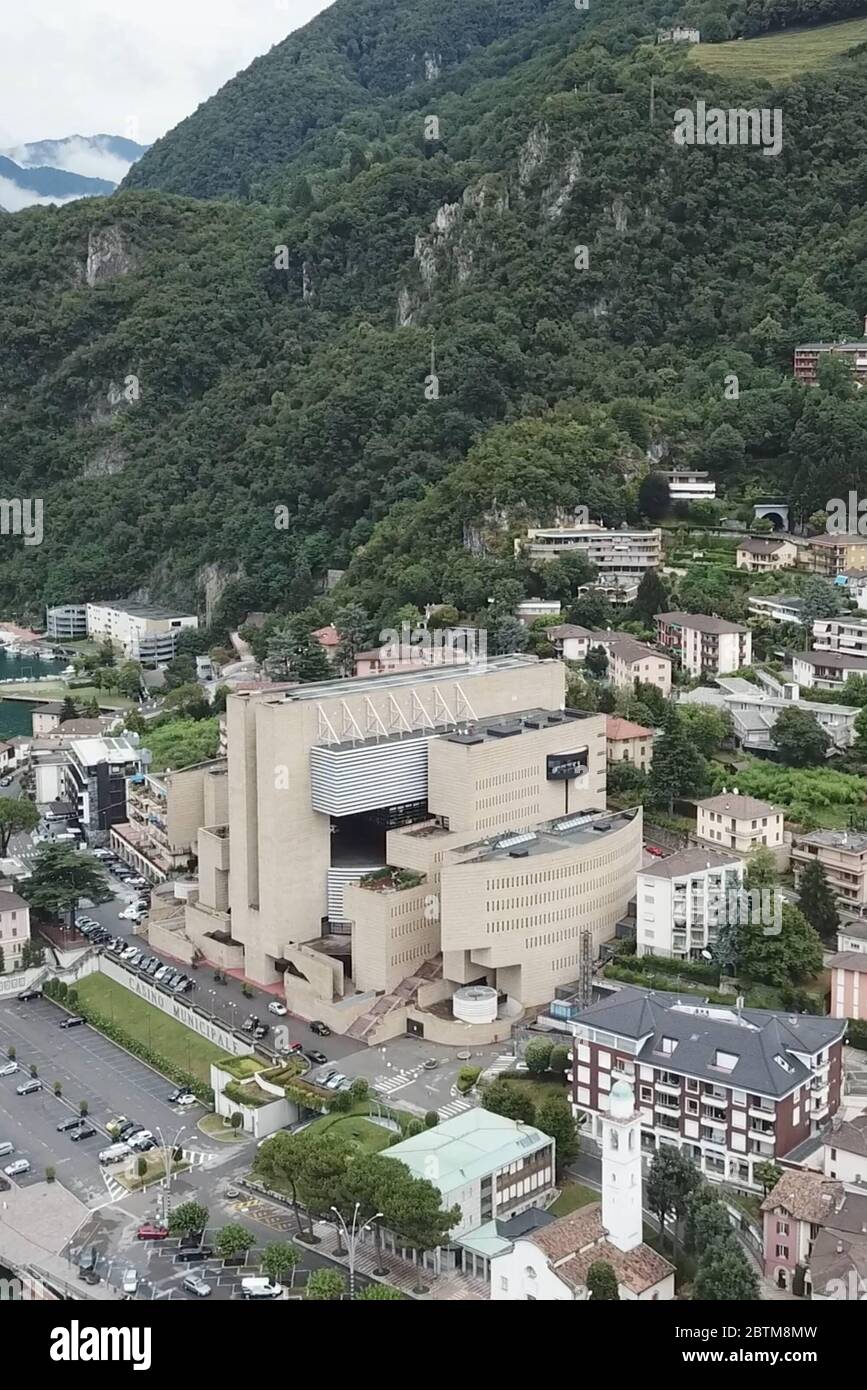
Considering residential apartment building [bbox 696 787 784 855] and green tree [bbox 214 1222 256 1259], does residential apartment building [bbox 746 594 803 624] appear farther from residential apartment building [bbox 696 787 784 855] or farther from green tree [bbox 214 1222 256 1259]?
green tree [bbox 214 1222 256 1259]

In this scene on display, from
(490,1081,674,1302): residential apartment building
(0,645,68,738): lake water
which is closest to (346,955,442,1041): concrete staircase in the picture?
(490,1081,674,1302): residential apartment building

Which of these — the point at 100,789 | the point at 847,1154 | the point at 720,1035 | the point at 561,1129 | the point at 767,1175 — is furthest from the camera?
the point at 100,789

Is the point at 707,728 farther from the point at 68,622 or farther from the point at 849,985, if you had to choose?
the point at 68,622

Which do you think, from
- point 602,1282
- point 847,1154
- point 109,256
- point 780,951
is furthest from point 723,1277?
point 109,256

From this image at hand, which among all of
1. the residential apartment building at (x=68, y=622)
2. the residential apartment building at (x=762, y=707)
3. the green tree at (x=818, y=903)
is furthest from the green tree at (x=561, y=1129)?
the residential apartment building at (x=68, y=622)

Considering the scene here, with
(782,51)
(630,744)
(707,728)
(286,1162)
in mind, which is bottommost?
(286,1162)

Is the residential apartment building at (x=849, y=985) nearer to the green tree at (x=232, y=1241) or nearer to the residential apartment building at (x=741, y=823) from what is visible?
the residential apartment building at (x=741, y=823)
